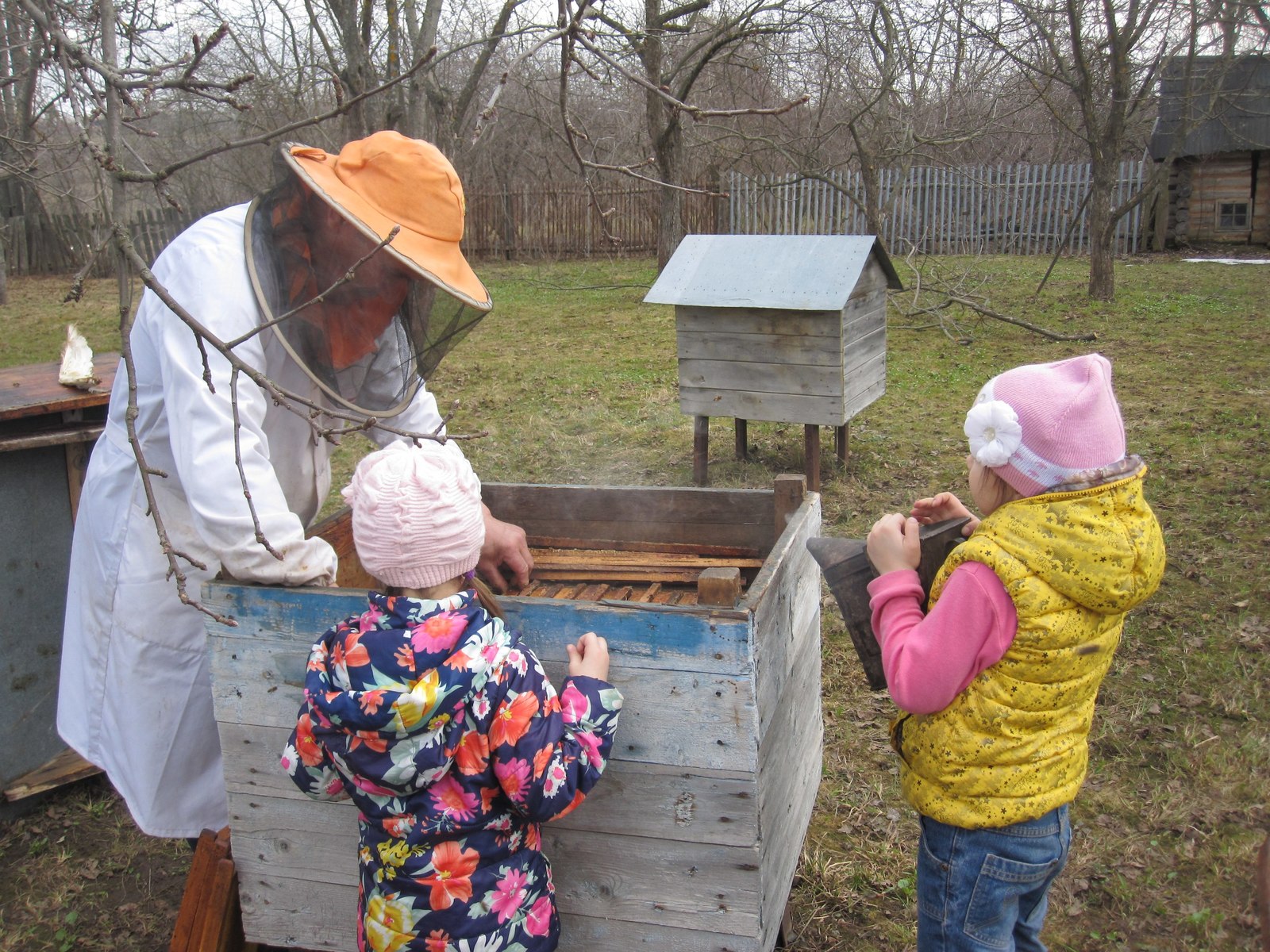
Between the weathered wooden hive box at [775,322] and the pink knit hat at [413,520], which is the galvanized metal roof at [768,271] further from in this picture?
the pink knit hat at [413,520]

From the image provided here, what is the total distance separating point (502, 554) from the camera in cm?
223

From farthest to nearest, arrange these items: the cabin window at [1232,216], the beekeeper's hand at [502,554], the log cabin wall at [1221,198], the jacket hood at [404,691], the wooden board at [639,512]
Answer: the cabin window at [1232,216]
the log cabin wall at [1221,198]
the wooden board at [639,512]
the beekeeper's hand at [502,554]
the jacket hood at [404,691]

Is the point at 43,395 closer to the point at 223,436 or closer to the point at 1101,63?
the point at 223,436

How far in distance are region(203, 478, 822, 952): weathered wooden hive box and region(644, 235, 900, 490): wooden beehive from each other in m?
2.76

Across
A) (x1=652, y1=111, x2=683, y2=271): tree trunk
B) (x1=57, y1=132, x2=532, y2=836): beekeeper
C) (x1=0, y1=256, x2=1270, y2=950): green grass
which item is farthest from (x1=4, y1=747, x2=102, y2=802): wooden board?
(x1=652, y1=111, x2=683, y2=271): tree trunk

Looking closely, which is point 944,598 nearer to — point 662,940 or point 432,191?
point 662,940

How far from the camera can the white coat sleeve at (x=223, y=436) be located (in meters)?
1.67

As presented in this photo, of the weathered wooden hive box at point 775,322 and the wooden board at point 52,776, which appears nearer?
the wooden board at point 52,776

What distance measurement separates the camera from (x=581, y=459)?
5.82 m

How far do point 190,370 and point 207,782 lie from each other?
0.90 m

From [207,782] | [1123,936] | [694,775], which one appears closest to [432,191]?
[694,775]

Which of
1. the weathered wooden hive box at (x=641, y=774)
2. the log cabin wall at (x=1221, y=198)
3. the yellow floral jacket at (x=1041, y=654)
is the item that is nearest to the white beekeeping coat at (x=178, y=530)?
the weathered wooden hive box at (x=641, y=774)

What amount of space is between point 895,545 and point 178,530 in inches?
52.5

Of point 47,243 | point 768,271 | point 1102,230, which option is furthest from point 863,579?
point 47,243
